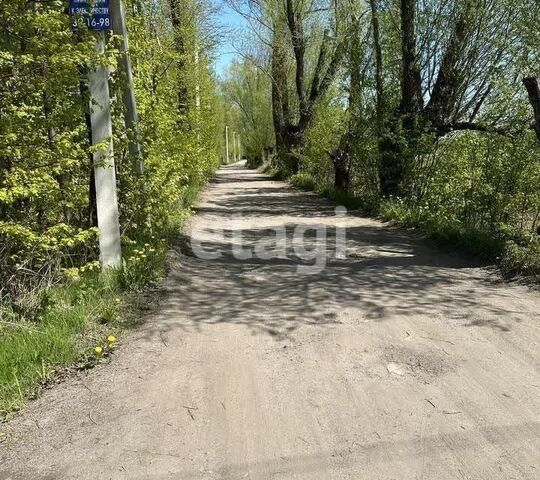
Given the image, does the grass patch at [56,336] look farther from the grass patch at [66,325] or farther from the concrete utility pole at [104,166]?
the concrete utility pole at [104,166]

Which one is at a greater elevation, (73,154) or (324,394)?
(73,154)

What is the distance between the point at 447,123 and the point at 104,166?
27.2ft

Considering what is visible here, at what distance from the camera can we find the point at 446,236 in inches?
335

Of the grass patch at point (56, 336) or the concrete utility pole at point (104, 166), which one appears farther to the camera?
the concrete utility pole at point (104, 166)

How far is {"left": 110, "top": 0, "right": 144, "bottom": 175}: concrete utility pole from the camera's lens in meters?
6.46

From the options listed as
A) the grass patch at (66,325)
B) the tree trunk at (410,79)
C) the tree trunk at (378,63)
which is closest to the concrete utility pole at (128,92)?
the grass patch at (66,325)

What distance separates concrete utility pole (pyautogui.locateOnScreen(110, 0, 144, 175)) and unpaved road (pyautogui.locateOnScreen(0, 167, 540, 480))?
1993mm

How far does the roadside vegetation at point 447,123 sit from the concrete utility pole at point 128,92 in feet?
15.9

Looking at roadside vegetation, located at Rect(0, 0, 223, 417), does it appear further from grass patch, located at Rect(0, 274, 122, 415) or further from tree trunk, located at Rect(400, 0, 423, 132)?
tree trunk, located at Rect(400, 0, 423, 132)

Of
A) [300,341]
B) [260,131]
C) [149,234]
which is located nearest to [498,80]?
[149,234]

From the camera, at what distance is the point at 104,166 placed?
532cm

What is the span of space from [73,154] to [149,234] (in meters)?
2.51

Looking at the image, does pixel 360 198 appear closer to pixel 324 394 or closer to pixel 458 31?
pixel 458 31

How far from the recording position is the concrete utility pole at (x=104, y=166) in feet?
17.7
